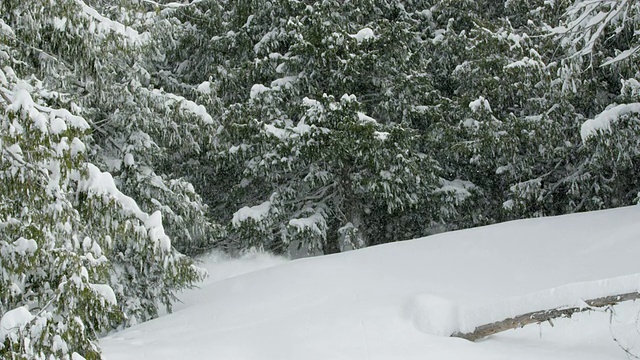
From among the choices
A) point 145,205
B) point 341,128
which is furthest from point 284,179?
point 145,205

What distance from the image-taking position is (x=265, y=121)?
47.4ft

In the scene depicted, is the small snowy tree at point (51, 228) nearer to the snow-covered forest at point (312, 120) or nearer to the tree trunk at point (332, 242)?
the snow-covered forest at point (312, 120)

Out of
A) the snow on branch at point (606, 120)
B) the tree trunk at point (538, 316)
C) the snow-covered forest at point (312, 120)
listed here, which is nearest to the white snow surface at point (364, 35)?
the snow-covered forest at point (312, 120)

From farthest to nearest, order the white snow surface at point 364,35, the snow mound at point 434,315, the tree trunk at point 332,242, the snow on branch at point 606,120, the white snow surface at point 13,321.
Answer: the tree trunk at point 332,242 → the white snow surface at point 364,35 → the snow on branch at point 606,120 → the snow mound at point 434,315 → the white snow surface at point 13,321

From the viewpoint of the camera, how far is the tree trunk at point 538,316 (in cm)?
664

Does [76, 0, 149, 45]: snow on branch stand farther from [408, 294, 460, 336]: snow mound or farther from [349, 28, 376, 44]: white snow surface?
[349, 28, 376, 44]: white snow surface

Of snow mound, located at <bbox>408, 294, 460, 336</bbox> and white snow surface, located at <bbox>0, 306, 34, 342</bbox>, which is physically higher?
white snow surface, located at <bbox>0, 306, 34, 342</bbox>

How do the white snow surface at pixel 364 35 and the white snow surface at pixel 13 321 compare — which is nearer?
the white snow surface at pixel 13 321

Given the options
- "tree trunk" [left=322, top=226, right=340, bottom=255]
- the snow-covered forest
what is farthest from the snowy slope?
"tree trunk" [left=322, top=226, right=340, bottom=255]

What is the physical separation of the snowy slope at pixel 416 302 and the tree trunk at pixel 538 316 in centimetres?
10

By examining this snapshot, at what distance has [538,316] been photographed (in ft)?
22.4

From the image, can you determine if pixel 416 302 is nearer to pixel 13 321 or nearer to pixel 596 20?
pixel 13 321

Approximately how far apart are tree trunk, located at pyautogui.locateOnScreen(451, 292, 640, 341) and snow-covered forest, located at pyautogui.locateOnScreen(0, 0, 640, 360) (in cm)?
332

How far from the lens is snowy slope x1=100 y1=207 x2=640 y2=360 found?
23.1 ft
